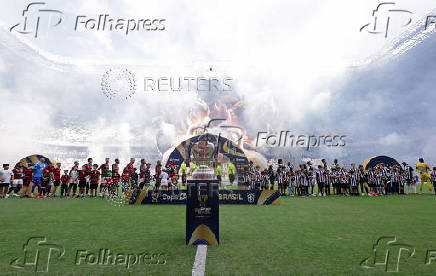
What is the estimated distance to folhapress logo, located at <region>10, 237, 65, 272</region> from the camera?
383 centimetres

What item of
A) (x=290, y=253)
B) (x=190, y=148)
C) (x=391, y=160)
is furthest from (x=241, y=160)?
(x=290, y=253)

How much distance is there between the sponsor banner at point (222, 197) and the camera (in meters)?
12.0

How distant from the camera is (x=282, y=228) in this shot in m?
6.39

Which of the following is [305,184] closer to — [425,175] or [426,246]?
[425,175]

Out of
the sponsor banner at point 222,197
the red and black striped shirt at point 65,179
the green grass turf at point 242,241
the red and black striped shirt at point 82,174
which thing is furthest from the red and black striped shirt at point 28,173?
the green grass turf at point 242,241

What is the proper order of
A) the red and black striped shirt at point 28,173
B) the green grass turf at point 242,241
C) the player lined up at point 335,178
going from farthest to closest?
the player lined up at point 335,178
the red and black striped shirt at point 28,173
the green grass turf at point 242,241

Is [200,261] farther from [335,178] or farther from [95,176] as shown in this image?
[335,178]

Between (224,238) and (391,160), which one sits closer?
(224,238)

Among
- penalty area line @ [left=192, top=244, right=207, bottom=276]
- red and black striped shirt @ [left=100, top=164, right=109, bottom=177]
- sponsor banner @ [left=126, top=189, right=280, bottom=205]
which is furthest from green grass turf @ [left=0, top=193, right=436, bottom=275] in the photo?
red and black striped shirt @ [left=100, top=164, right=109, bottom=177]

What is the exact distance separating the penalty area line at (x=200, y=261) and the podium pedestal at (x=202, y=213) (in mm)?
180

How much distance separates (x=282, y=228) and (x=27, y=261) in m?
4.92

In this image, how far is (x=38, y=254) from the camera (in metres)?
4.33

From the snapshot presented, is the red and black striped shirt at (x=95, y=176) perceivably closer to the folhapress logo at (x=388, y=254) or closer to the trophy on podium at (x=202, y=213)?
the trophy on podium at (x=202, y=213)

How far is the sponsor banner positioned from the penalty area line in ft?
24.4
